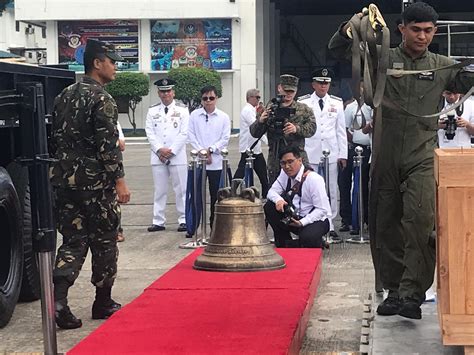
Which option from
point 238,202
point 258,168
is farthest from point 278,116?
point 238,202

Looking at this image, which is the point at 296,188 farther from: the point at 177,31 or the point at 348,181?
the point at 177,31

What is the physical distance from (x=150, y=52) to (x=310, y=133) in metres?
35.5

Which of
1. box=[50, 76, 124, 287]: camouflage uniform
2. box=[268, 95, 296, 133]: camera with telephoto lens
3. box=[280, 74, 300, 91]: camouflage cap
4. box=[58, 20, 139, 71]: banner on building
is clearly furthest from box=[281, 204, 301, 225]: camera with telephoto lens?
box=[58, 20, 139, 71]: banner on building

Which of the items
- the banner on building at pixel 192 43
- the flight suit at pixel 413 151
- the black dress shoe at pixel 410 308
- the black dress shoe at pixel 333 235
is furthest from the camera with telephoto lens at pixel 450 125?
the banner on building at pixel 192 43

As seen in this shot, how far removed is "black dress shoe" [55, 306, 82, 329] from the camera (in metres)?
6.35

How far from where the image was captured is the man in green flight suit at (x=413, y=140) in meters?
5.34

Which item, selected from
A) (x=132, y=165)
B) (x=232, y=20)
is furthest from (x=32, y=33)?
(x=132, y=165)

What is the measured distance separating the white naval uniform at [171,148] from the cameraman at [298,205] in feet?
8.15

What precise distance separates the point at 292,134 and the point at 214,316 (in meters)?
4.30

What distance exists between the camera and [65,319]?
20.9 ft

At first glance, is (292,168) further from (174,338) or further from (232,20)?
(232,20)

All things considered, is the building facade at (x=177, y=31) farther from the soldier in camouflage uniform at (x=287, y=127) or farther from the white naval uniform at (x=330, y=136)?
the soldier in camouflage uniform at (x=287, y=127)

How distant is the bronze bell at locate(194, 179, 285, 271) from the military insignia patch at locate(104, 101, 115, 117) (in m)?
1.51

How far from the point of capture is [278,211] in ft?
29.1
